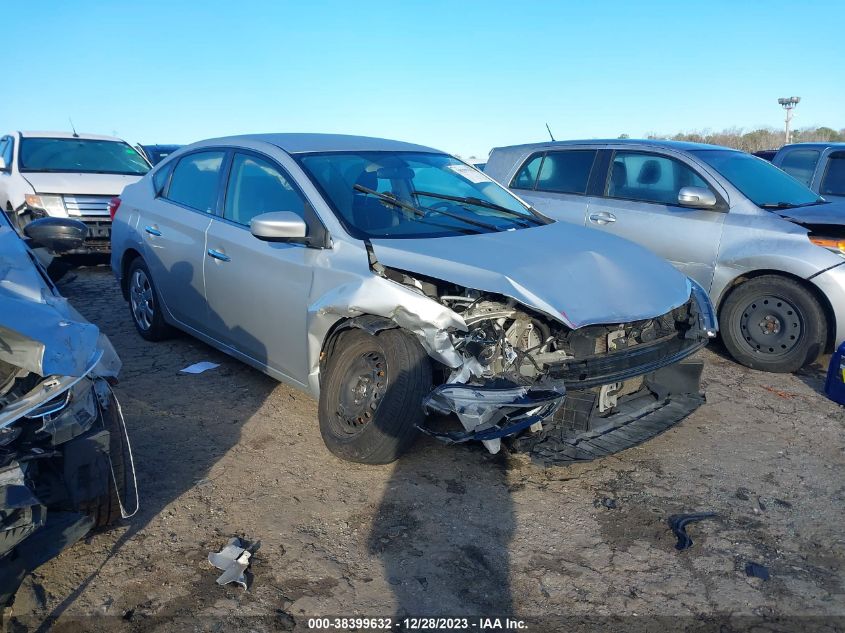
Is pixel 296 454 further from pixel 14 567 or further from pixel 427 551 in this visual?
pixel 14 567

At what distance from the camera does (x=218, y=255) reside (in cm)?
469

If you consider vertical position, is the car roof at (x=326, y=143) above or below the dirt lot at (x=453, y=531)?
above

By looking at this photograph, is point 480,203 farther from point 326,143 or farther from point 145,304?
point 145,304

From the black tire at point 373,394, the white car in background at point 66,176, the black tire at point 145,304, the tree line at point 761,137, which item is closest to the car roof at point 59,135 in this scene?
the white car in background at point 66,176

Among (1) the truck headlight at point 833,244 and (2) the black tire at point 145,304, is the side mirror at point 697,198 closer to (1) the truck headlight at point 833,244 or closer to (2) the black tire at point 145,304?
(1) the truck headlight at point 833,244

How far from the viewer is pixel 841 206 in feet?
19.2

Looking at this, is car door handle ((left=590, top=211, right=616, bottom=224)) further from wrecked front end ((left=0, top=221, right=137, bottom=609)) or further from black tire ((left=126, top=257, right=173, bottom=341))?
wrecked front end ((left=0, top=221, right=137, bottom=609))

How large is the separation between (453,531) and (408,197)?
2.11 metres

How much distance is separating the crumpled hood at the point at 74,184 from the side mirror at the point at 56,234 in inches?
206

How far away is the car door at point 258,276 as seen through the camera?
13.6 feet

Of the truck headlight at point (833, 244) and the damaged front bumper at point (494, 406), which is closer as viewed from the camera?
the damaged front bumper at point (494, 406)

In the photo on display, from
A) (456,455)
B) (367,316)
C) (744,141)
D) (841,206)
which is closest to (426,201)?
(367,316)

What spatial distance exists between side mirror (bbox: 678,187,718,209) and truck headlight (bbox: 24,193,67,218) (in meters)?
7.16

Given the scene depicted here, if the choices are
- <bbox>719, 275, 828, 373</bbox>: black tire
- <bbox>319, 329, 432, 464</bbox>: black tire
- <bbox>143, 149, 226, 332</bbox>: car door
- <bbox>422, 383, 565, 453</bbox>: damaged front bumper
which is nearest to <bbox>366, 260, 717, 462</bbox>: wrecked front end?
<bbox>422, 383, 565, 453</bbox>: damaged front bumper
